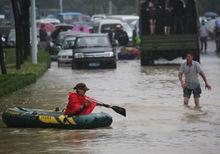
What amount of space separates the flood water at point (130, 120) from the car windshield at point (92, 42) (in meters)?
4.87

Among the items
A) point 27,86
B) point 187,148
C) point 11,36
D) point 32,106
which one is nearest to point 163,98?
point 32,106

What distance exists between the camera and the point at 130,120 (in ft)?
64.2

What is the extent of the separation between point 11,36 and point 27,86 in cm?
2527

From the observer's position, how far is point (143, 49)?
3912 cm

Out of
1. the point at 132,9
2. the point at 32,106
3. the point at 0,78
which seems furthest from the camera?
the point at 132,9

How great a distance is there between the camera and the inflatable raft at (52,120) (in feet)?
58.6

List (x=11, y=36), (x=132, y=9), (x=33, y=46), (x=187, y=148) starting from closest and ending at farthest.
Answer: (x=187, y=148) → (x=33, y=46) → (x=11, y=36) → (x=132, y=9)

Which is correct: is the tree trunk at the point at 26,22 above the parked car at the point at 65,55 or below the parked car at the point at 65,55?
above

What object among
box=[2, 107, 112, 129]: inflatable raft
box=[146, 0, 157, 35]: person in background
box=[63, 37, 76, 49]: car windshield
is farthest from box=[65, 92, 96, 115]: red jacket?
box=[63, 37, 76, 49]: car windshield

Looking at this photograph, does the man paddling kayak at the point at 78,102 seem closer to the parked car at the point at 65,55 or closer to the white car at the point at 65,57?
the parked car at the point at 65,55

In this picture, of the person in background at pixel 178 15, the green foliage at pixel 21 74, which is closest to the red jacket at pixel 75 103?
the green foliage at pixel 21 74

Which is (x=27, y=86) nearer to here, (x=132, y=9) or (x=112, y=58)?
(x=112, y=58)

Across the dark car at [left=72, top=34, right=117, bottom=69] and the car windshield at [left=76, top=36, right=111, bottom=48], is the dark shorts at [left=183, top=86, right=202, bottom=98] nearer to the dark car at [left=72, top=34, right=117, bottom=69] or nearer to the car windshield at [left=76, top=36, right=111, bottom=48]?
the dark car at [left=72, top=34, right=117, bottom=69]

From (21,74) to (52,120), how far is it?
12420 millimetres
